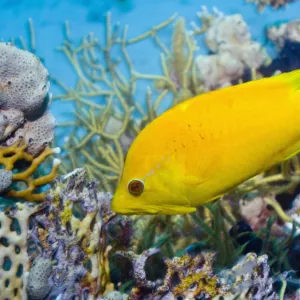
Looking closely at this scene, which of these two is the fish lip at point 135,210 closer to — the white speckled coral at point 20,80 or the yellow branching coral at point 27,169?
the yellow branching coral at point 27,169

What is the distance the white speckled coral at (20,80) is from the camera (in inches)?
94.7

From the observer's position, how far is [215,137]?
1.56m

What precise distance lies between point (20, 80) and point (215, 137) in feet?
4.61

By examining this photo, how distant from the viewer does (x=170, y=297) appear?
1.79 meters

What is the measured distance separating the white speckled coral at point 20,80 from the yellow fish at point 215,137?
113 cm

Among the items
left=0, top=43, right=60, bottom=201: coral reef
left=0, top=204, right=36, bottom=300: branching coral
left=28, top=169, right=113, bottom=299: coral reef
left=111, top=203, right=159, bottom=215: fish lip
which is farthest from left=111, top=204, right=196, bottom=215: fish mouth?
left=0, top=43, right=60, bottom=201: coral reef

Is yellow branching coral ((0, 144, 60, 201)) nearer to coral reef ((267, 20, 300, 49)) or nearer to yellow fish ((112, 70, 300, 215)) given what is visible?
yellow fish ((112, 70, 300, 215))

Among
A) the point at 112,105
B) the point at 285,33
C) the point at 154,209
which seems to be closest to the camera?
the point at 154,209

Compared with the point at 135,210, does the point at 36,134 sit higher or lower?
higher

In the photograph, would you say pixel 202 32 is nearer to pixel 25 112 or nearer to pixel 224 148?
pixel 25 112

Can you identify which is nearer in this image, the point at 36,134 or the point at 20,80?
the point at 20,80

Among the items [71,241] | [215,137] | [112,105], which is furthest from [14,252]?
[112,105]

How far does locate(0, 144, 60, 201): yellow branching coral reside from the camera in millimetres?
2492

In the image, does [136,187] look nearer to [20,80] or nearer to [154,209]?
[154,209]
